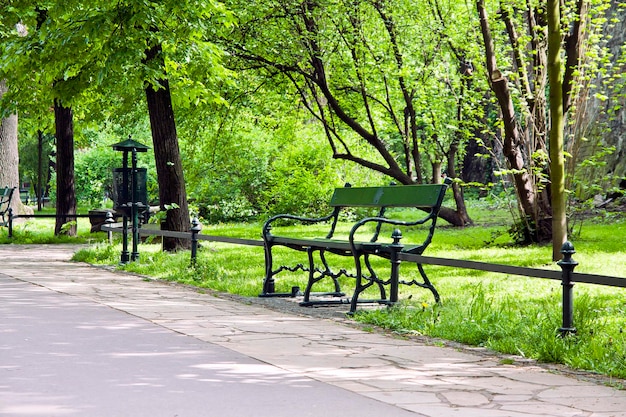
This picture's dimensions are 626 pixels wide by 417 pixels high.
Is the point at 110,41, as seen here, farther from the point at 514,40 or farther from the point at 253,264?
the point at 514,40

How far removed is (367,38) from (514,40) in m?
4.49

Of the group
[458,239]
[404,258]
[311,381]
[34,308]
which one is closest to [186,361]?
[311,381]

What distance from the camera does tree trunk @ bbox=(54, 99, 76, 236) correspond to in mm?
22188

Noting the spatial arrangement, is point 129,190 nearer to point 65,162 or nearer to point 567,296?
point 65,162

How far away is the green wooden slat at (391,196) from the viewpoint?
929 centimetres

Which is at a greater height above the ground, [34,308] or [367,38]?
[367,38]

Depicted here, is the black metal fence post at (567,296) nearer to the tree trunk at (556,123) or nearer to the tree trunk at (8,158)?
the tree trunk at (556,123)

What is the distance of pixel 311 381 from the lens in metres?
5.91

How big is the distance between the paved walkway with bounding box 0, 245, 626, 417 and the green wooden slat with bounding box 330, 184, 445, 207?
156 centimetres

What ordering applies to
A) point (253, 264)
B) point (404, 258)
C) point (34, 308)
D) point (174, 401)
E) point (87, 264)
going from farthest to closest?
1. point (87, 264)
2. point (253, 264)
3. point (34, 308)
4. point (404, 258)
5. point (174, 401)

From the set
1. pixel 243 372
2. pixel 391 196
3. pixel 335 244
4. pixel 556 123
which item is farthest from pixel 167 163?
pixel 243 372

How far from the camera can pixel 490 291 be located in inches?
423

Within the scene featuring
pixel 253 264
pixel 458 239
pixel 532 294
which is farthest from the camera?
pixel 458 239

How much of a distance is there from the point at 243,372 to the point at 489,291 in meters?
5.16
